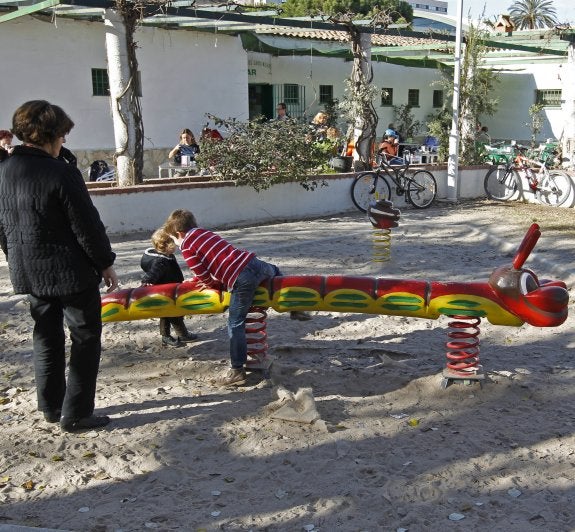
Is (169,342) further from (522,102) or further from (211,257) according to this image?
(522,102)

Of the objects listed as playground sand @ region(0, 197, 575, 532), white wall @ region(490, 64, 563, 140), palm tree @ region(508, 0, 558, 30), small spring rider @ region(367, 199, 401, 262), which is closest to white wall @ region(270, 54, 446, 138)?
white wall @ region(490, 64, 563, 140)

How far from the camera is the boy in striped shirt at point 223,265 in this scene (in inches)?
183

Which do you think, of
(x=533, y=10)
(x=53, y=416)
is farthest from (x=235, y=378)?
(x=533, y=10)

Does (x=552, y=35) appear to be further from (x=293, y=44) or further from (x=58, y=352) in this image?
(x=58, y=352)

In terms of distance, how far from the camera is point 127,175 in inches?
436

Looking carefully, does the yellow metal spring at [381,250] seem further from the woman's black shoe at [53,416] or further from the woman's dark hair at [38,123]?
the woman's dark hair at [38,123]

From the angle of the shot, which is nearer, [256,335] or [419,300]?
[419,300]

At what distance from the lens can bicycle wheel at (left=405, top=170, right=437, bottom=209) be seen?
13031mm

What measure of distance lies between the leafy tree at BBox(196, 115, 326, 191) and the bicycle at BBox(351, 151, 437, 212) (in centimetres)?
166

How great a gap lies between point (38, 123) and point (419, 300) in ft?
8.49

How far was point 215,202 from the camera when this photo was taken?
11109 mm

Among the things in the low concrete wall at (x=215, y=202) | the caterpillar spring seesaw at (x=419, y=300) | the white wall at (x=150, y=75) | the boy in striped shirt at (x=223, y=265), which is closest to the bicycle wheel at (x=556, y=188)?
the low concrete wall at (x=215, y=202)

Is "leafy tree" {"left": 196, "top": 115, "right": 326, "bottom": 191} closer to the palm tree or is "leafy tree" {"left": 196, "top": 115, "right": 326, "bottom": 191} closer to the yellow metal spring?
the yellow metal spring

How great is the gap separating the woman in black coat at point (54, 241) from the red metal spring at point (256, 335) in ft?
3.82
